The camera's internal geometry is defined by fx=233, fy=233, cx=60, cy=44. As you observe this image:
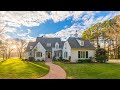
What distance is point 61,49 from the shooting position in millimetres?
6711

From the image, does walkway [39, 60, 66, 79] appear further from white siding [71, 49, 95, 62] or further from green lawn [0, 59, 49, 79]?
white siding [71, 49, 95, 62]

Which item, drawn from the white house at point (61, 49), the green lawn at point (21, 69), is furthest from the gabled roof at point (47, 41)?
the green lawn at point (21, 69)

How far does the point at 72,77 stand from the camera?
6410 millimetres

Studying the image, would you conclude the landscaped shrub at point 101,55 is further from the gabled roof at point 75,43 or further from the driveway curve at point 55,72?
the driveway curve at point 55,72

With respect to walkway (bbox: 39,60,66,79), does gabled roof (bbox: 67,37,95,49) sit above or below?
above

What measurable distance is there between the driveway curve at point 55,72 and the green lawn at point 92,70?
12 centimetres

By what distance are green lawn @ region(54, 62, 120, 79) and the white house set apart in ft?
0.88

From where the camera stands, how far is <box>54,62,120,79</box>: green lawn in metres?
6.40

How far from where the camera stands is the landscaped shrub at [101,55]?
6715 mm

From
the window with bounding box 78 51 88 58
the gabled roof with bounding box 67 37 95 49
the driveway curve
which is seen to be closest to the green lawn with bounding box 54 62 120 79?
the driveway curve
